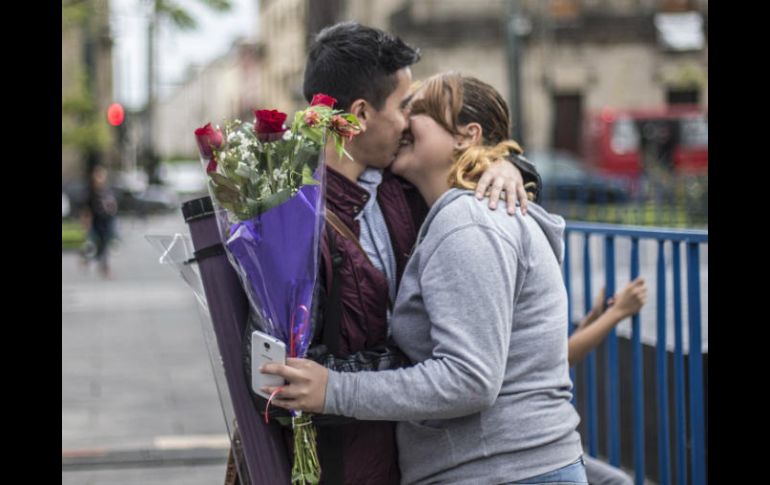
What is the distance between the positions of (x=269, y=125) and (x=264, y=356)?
18.9 inches

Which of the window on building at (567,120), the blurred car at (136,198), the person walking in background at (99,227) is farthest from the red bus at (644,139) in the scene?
the person walking in background at (99,227)

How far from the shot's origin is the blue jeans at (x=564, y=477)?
2.46 m

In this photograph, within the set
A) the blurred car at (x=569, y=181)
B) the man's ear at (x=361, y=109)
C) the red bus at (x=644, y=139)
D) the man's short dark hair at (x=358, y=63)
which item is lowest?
the blurred car at (x=569, y=181)

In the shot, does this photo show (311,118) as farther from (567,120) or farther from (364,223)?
(567,120)

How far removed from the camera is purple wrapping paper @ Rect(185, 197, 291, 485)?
2412 mm

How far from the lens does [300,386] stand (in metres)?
2.36

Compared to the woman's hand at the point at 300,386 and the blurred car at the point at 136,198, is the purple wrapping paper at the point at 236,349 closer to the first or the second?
the woman's hand at the point at 300,386

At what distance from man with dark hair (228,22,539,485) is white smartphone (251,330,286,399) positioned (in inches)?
4.4

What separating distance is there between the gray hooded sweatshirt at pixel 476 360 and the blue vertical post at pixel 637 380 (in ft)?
6.34

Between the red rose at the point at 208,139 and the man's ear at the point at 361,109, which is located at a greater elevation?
the man's ear at the point at 361,109

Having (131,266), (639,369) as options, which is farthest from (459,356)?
(131,266)

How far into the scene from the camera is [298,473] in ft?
7.97

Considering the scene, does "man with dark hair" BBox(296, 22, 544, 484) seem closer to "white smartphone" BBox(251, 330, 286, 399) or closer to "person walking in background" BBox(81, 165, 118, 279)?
"white smartphone" BBox(251, 330, 286, 399)
